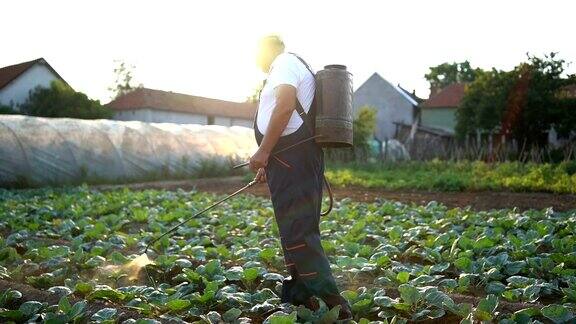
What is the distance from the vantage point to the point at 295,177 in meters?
2.82

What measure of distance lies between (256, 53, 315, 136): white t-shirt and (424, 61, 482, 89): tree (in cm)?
5856

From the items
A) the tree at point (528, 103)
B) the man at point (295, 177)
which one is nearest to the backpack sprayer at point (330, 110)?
the man at point (295, 177)

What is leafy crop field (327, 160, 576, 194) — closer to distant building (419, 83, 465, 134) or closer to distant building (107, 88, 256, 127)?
distant building (419, 83, 465, 134)

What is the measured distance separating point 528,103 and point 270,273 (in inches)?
916

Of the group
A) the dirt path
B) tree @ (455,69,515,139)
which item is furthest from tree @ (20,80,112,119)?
tree @ (455,69,515,139)

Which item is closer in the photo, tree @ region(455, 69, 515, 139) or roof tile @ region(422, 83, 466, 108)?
tree @ region(455, 69, 515, 139)

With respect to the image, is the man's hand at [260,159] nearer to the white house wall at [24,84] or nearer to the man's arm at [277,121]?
the man's arm at [277,121]

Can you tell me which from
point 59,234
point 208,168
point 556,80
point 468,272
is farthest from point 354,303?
point 556,80

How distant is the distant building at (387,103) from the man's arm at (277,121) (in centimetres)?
3324

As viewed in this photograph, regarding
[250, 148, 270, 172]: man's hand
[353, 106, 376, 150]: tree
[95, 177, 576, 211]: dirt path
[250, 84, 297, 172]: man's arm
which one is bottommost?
[95, 177, 576, 211]: dirt path

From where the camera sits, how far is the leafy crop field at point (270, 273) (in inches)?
103

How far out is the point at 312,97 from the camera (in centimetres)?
300

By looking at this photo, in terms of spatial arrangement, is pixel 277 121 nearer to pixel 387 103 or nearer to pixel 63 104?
pixel 63 104

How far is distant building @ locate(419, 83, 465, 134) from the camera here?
36.8 metres
